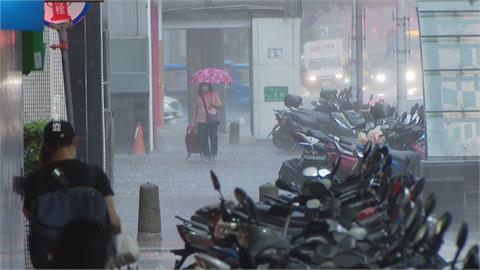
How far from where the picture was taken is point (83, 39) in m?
14.1

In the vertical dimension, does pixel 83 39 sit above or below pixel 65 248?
above

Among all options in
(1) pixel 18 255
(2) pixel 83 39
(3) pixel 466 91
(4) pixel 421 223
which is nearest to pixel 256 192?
(3) pixel 466 91

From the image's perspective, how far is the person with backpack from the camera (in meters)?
7.22

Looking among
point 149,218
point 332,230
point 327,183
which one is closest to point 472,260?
point 332,230

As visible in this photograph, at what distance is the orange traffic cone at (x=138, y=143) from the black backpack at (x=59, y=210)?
72.8ft

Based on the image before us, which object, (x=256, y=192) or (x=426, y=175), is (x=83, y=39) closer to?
(x=426, y=175)

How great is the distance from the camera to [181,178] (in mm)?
23578

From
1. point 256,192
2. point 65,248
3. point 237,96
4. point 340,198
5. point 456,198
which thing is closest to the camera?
point 65,248

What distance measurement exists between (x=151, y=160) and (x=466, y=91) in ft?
44.7

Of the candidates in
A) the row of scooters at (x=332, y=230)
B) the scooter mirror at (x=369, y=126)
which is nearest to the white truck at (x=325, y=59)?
the scooter mirror at (x=369, y=126)

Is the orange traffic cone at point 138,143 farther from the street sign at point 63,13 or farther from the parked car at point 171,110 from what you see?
the street sign at point 63,13

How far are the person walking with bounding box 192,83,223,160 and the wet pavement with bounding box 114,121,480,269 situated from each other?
0.37 metres

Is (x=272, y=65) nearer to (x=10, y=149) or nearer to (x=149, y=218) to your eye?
(x=149, y=218)

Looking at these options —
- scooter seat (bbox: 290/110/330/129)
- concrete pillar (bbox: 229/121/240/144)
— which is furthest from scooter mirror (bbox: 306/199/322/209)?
concrete pillar (bbox: 229/121/240/144)
